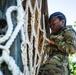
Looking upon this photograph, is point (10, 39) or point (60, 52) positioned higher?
point (10, 39)

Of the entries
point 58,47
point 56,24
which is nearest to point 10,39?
point 58,47

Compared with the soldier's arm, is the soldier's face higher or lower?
higher

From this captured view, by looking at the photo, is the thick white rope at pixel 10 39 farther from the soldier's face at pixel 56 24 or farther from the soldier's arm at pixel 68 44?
the soldier's face at pixel 56 24

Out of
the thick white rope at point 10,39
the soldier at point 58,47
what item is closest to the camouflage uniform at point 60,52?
the soldier at point 58,47

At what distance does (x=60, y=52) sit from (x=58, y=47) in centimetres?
6

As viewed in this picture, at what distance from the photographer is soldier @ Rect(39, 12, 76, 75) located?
2.91 m

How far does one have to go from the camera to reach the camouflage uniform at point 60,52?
2.90 m

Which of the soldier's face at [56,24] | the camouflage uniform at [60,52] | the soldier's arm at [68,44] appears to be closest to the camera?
the camouflage uniform at [60,52]

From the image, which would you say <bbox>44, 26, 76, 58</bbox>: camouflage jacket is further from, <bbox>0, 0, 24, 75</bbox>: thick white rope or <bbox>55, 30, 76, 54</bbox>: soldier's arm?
<bbox>0, 0, 24, 75</bbox>: thick white rope

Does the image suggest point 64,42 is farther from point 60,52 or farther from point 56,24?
→ point 56,24

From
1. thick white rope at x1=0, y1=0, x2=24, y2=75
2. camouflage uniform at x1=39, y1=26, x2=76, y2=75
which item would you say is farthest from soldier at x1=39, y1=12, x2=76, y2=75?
thick white rope at x1=0, y1=0, x2=24, y2=75

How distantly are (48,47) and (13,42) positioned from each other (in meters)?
0.82

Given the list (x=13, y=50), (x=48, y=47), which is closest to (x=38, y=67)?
(x=48, y=47)

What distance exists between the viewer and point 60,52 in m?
3.09
